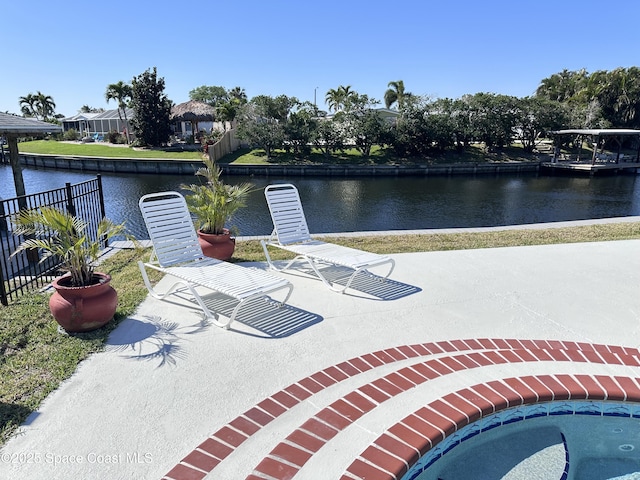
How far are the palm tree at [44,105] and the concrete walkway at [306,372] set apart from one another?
3043 inches

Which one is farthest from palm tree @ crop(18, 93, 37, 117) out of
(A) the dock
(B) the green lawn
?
(A) the dock

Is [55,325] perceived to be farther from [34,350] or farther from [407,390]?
[407,390]

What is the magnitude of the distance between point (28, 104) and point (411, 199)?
7015cm

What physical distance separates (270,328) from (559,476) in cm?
224

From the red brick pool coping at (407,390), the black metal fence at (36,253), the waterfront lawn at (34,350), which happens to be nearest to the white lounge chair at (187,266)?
the waterfront lawn at (34,350)

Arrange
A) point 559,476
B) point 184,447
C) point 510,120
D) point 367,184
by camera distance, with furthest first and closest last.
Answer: point 510,120, point 367,184, point 559,476, point 184,447

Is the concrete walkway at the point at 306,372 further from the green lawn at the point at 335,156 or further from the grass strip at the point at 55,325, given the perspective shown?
the green lawn at the point at 335,156

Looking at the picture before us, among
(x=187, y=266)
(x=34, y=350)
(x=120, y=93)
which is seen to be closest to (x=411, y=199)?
(x=187, y=266)

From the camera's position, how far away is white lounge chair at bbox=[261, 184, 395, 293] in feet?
15.5

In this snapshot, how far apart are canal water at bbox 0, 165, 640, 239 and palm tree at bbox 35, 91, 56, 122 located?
44.2 m

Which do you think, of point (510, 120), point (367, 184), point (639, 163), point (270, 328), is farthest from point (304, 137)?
point (270, 328)

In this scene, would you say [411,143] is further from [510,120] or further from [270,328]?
[270,328]

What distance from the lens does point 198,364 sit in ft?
10.3

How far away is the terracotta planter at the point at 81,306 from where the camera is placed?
343 centimetres
